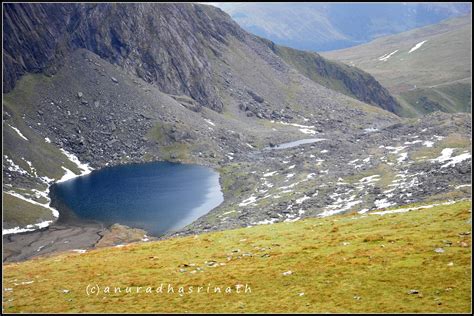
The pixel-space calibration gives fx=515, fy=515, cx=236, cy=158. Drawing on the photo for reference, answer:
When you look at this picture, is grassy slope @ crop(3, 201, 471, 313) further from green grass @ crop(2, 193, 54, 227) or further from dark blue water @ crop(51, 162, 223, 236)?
green grass @ crop(2, 193, 54, 227)

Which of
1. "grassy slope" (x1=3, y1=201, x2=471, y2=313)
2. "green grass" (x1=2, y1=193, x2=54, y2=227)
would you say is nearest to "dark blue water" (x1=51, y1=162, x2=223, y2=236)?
"green grass" (x1=2, y1=193, x2=54, y2=227)

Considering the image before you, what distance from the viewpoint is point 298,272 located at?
38.4 meters

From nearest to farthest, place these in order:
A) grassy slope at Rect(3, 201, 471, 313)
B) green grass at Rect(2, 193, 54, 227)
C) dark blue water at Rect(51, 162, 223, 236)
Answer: grassy slope at Rect(3, 201, 471, 313)
green grass at Rect(2, 193, 54, 227)
dark blue water at Rect(51, 162, 223, 236)

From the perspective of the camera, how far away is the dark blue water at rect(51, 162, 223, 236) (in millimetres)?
130613

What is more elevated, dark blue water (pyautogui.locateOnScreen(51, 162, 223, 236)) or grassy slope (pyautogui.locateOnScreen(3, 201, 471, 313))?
grassy slope (pyautogui.locateOnScreen(3, 201, 471, 313))

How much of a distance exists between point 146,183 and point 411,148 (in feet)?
278

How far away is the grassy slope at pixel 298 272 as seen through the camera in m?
32.6

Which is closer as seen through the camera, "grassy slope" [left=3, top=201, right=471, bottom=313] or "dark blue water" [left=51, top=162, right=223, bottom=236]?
"grassy slope" [left=3, top=201, right=471, bottom=313]

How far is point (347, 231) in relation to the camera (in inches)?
1986

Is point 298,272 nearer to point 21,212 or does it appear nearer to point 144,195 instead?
point 21,212

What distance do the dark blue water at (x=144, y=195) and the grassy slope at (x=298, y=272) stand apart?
6888 cm

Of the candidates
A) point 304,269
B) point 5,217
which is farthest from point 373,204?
point 5,217

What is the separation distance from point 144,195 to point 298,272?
11899 cm

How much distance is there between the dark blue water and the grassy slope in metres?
68.9
